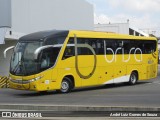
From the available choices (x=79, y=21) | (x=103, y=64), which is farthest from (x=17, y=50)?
(x=79, y=21)

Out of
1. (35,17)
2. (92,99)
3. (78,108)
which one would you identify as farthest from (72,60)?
(35,17)

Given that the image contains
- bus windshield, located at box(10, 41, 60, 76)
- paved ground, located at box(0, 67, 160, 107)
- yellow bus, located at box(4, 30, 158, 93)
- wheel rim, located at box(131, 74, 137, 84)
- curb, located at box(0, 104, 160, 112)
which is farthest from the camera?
wheel rim, located at box(131, 74, 137, 84)

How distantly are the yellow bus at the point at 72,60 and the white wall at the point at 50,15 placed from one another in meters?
13.2

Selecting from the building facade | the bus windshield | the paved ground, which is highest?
the building facade

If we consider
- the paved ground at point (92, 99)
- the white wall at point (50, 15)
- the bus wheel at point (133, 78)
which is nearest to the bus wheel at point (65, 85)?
the paved ground at point (92, 99)

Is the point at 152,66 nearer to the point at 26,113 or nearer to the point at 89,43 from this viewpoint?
the point at 89,43

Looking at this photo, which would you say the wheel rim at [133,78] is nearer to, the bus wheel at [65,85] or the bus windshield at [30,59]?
the bus wheel at [65,85]

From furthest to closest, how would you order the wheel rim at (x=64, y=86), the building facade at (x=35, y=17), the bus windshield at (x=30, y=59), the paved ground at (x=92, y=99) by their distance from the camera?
the building facade at (x=35, y=17) → the wheel rim at (x=64, y=86) → the bus windshield at (x=30, y=59) → the paved ground at (x=92, y=99)

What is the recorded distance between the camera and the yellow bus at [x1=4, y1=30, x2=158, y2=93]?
68.9ft

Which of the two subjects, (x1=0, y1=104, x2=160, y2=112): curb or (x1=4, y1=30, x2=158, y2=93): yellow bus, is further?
(x1=4, y1=30, x2=158, y2=93): yellow bus

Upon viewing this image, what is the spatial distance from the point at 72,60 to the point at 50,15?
2074 centimetres

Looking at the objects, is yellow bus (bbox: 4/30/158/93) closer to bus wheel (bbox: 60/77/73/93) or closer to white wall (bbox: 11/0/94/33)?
bus wheel (bbox: 60/77/73/93)

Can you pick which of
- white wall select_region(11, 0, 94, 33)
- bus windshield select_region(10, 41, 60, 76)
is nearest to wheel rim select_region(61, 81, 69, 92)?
bus windshield select_region(10, 41, 60, 76)

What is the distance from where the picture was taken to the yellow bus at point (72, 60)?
21.0 m
